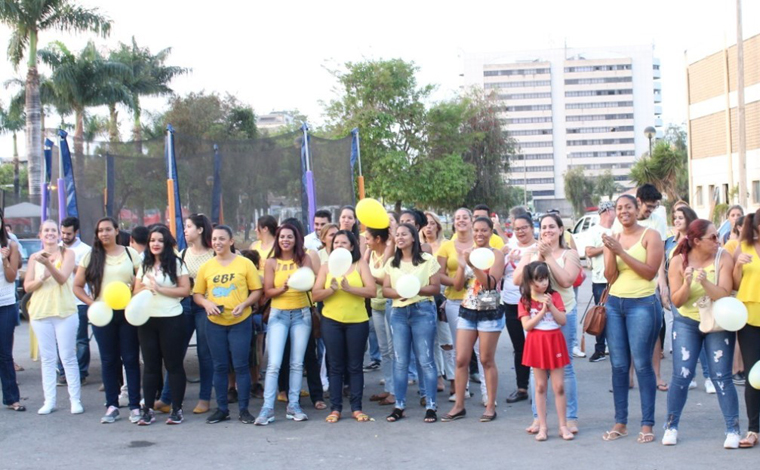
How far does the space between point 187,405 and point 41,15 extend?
2469cm

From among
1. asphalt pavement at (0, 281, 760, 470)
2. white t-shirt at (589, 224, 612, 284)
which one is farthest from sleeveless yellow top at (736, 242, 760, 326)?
white t-shirt at (589, 224, 612, 284)

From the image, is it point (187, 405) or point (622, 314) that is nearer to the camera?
point (622, 314)

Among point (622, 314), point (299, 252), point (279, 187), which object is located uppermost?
point (279, 187)

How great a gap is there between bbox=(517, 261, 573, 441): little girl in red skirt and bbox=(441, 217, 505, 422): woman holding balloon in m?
0.49

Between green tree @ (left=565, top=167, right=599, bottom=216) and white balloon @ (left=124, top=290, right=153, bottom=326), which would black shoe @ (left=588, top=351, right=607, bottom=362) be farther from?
green tree @ (left=565, top=167, right=599, bottom=216)

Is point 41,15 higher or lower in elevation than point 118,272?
higher

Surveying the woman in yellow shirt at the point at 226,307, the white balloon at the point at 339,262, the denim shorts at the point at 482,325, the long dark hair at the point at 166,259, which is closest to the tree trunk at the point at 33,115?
the long dark hair at the point at 166,259

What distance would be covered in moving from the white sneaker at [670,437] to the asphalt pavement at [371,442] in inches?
2.1

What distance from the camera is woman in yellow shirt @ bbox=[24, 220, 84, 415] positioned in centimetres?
754

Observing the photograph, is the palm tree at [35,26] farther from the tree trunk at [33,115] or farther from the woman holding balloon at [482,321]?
the woman holding balloon at [482,321]

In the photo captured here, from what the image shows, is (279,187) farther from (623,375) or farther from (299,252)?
(623,375)

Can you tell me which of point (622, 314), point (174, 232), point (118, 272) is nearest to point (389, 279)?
point (622, 314)

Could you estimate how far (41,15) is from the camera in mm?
28453

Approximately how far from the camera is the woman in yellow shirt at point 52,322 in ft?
24.7
